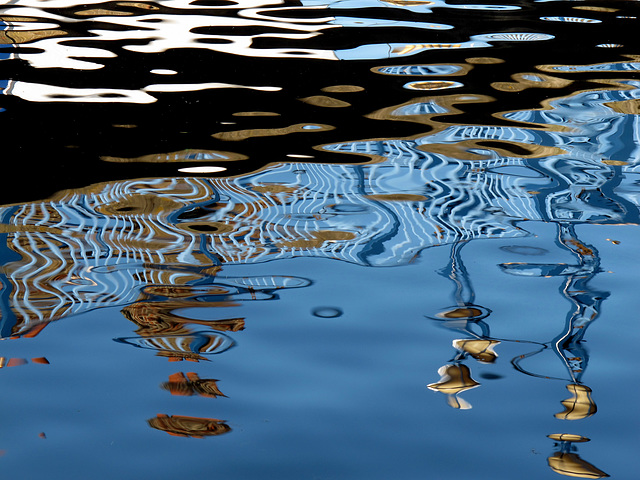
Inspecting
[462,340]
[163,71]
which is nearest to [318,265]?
[462,340]

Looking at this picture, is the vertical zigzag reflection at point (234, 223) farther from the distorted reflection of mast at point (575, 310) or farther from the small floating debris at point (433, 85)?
the small floating debris at point (433, 85)

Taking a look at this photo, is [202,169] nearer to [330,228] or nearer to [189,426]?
[330,228]

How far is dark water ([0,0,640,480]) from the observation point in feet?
3.65

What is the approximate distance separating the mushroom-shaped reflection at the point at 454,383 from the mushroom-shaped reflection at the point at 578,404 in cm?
15

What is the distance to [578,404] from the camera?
1.18 metres

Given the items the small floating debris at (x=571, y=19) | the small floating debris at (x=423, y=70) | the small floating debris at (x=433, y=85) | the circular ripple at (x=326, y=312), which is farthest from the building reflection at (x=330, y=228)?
the small floating debris at (x=571, y=19)

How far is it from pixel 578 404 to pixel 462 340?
257 millimetres

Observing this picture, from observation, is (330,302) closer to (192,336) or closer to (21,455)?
(192,336)

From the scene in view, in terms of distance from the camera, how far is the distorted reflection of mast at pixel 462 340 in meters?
1.23

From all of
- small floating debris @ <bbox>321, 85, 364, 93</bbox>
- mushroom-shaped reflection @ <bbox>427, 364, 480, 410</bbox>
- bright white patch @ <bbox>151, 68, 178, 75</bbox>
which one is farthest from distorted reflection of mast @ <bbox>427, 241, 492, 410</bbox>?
bright white patch @ <bbox>151, 68, 178, 75</bbox>

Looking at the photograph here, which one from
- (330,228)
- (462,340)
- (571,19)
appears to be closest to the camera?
(462,340)

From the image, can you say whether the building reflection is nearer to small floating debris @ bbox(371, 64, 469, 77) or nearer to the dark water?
the dark water

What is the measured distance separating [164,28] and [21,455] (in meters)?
3.20

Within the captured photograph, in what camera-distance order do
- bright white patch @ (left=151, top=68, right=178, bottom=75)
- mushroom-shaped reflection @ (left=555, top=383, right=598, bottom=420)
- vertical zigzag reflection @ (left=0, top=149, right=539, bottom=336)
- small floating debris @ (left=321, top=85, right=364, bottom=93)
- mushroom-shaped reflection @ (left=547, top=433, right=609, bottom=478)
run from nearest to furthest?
mushroom-shaped reflection @ (left=547, top=433, right=609, bottom=478) < mushroom-shaped reflection @ (left=555, top=383, right=598, bottom=420) < vertical zigzag reflection @ (left=0, top=149, right=539, bottom=336) < small floating debris @ (left=321, top=85, right=364, bottom=93) < bright white patch @ (left=151, top=68, right=178, bottom=75)
